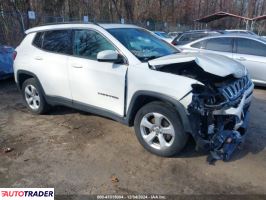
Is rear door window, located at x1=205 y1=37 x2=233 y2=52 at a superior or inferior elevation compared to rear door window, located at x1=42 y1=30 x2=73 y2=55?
inferior

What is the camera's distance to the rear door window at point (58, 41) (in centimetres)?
495

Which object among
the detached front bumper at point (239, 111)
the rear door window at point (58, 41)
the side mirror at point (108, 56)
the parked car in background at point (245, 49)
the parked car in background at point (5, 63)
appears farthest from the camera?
the parked car in background at point (5, 63)

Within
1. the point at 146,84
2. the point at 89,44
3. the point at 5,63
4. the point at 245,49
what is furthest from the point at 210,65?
the point at 5,63

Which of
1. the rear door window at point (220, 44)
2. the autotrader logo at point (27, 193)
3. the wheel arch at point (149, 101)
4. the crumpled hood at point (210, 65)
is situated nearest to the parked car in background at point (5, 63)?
the wheel arch at point (149, 101)

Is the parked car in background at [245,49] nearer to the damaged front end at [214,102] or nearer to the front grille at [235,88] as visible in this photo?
the front grille at [235,88]

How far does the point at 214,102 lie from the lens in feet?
11.6

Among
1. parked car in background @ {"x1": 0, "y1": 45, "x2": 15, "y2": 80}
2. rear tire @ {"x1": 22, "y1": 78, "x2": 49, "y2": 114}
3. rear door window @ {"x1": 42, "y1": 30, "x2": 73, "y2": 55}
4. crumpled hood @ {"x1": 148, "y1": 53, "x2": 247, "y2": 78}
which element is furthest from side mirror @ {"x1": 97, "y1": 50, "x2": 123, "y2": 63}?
parked car in background @ {"x1": 0, "y1": 45, "x2": 15, "y2": 80}

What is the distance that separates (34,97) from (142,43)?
2.51m

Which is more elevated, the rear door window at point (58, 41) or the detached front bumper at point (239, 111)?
the rear door window at point (58, 41)

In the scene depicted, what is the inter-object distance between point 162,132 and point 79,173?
1217mm

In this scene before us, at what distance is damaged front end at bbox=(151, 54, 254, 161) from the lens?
3.50 m

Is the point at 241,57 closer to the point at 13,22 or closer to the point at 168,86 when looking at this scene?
Result: the point at 168,86

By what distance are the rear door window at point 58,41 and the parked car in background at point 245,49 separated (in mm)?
4084

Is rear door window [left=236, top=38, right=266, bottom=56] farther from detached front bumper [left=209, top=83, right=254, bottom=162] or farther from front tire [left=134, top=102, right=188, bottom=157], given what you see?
front tire [left=134, top=102, right=188, bottom=157]
